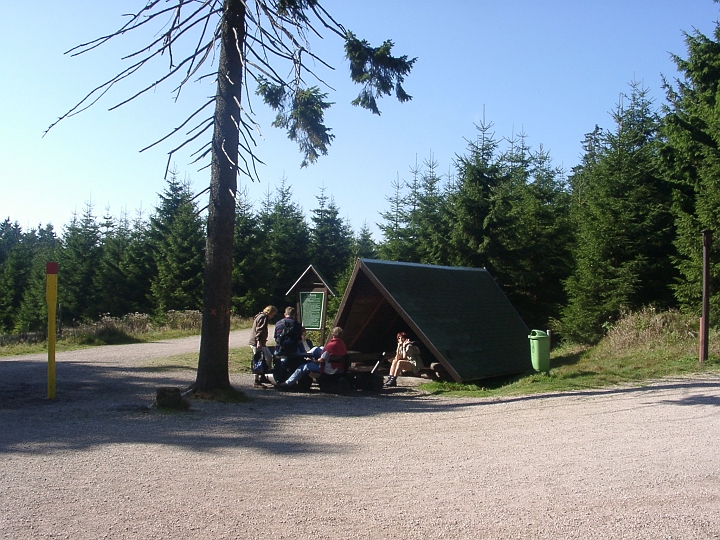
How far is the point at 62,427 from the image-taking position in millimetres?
8008

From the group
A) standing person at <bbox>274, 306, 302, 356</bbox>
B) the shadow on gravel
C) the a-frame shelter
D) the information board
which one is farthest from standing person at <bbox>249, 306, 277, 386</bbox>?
the information board

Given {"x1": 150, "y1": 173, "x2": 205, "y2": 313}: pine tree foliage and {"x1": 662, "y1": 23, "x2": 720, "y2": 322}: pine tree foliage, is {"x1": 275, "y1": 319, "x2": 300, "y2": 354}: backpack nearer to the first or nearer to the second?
{"x1": 662, "y1": 23, "x2": 720, "y2": 322}: pine tree foliage

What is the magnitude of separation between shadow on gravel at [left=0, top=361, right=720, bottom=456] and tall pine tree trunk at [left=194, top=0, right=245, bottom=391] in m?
0.78

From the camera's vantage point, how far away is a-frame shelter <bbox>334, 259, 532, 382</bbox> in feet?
44.9

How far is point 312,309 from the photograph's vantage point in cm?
1647

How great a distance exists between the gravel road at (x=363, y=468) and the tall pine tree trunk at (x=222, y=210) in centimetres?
87

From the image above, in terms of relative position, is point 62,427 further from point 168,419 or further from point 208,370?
point 208,370

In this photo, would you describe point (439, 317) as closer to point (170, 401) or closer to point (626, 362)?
point (626, 362)

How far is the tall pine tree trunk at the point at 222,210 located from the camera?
10375mm

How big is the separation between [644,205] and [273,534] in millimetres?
18423

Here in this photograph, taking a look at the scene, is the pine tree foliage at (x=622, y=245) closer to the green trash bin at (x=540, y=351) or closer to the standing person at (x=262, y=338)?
the green trash bin at (x=540, y=351)

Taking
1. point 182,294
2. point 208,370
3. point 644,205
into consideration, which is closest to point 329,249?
point 182,294

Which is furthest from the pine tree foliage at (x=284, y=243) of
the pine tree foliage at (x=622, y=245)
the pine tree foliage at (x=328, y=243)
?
the pine tree foliage at (x=622, y=245)

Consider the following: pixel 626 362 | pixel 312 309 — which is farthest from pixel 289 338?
pixel 626 362
